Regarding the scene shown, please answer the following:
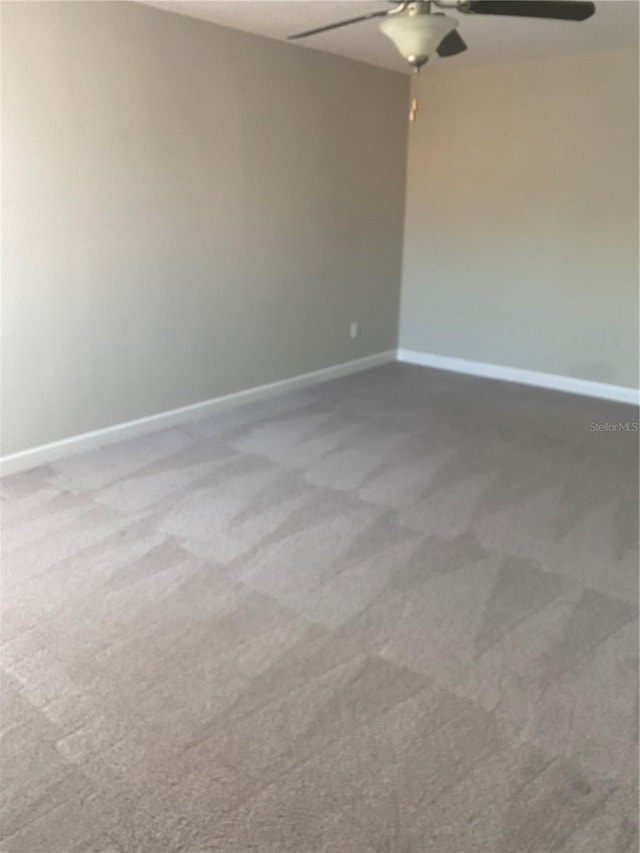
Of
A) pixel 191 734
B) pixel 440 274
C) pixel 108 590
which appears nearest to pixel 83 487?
pixel 108 590

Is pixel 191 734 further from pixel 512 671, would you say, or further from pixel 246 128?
pixel 246 128

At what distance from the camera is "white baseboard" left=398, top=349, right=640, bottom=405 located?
5.35m

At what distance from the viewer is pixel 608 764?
6.27 ft

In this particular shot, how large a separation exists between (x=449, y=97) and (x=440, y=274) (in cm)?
140

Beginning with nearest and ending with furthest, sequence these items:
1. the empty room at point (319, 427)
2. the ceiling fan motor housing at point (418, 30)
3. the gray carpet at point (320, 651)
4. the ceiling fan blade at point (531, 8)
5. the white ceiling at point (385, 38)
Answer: the gray carpet at point (320, 651)
the empty room at point (319, 427)
the ceiling fan blade at point (531, 8)
the ceiling fan motor housing at point (418, 30)
the white ceiling at point (385, 38)

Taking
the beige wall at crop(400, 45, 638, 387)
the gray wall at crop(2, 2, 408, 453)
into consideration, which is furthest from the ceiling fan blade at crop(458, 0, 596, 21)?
the beige wall at crop(400, 45, 638, 387)

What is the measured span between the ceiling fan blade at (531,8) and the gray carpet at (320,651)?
2.13 m

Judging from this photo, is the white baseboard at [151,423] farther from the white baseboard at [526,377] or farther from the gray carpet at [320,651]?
the white baseboard at [526,377]

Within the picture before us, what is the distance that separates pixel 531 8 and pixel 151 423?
3.05 m

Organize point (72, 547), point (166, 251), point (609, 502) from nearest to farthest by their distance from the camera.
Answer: point (72, 547) → point (609, 502) → point (166, 251)

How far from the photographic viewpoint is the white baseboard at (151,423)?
3896 mm

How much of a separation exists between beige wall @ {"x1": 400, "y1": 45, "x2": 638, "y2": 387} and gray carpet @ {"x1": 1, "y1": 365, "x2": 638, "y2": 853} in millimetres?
1591

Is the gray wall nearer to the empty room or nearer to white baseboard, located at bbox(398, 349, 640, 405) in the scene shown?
the empty room

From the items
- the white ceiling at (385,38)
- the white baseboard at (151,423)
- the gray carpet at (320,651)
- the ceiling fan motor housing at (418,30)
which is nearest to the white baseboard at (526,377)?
the white baseboard at (151,423)
